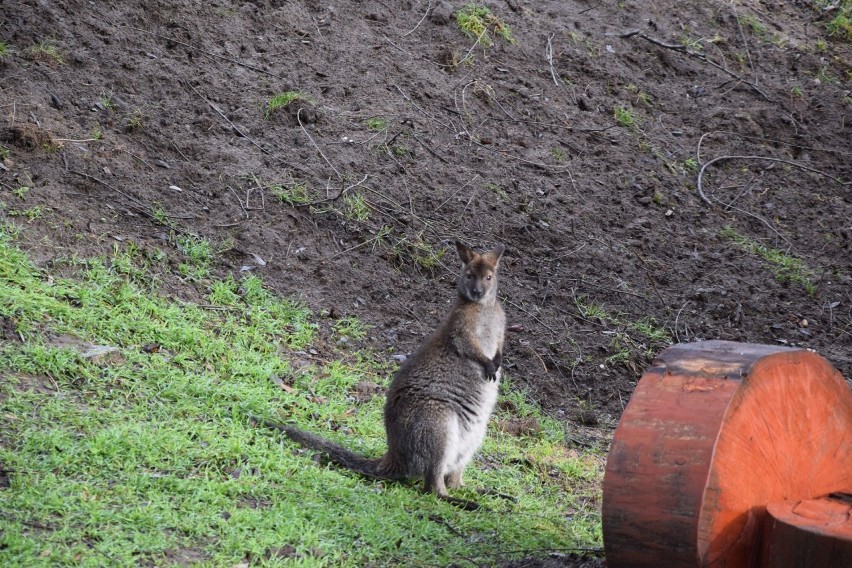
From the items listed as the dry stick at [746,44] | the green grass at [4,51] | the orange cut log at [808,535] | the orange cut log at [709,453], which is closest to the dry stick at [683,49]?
the dry stick at [746,44]

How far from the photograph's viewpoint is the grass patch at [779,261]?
8688 mm

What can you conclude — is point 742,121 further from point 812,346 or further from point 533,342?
point 533,342

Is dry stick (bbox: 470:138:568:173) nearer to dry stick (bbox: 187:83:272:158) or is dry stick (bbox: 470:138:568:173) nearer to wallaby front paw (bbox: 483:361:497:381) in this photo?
dry stick (bbox: 187:83:272:158)

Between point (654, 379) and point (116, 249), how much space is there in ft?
14.3

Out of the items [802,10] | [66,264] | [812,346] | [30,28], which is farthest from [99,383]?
[802,10]

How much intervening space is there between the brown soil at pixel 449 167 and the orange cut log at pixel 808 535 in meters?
3.26

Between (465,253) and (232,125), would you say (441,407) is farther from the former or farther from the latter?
(232,125)

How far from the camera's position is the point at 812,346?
795 cm

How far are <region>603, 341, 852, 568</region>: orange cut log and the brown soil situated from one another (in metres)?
3.18

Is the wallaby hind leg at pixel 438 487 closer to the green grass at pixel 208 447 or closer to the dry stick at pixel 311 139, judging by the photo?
the green grass at pixel 208 447

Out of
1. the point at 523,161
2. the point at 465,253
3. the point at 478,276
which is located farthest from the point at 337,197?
the point at 478,276

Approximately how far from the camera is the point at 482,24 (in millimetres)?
10281

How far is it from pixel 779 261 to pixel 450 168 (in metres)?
3.07

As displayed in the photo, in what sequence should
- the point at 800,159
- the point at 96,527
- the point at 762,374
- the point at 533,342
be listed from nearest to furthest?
1. the point at 762,374
2. the point at 96,527
3. the point at 533,342
4. the point at 800,159
